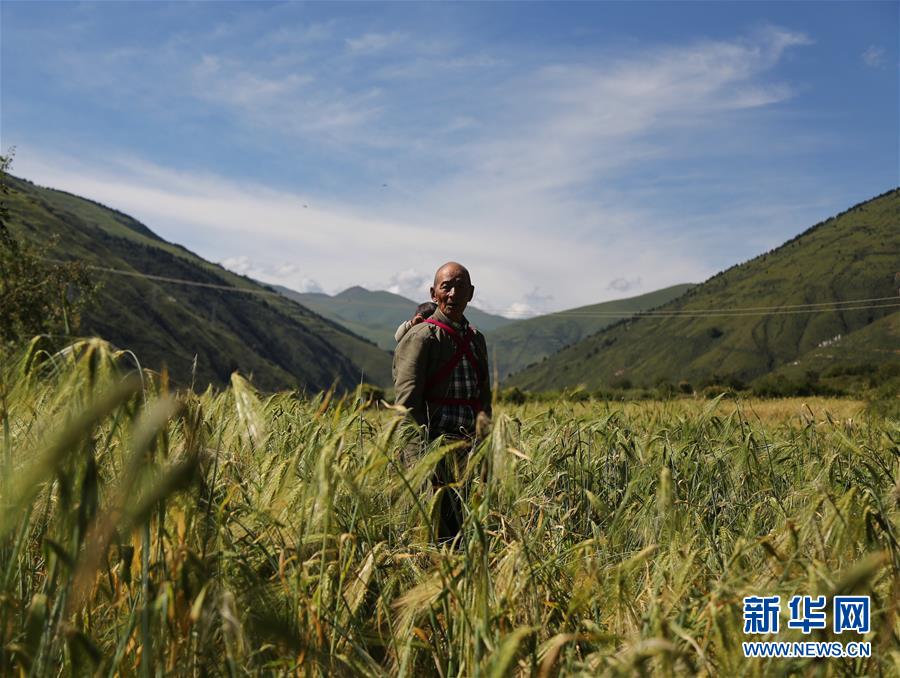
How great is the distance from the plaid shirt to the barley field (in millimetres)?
1646

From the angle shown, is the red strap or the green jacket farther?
the red strap

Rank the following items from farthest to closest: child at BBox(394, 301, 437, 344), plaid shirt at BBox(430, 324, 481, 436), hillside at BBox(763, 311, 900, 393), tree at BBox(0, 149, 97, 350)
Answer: hillside at BBox(763, 311, 900, 393) < tree at BBox(0, 149, 97, 350) < child at BBox(394, 301, 437, 344) < plaid shirt at BBox(430, 324, 481, 436)

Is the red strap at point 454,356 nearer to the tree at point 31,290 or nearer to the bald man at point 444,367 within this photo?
the bald man at point 444,367

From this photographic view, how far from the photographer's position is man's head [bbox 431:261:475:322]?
4.82 m

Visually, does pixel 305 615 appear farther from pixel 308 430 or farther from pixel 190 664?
pixel 308 430

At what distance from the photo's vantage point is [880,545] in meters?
2.15

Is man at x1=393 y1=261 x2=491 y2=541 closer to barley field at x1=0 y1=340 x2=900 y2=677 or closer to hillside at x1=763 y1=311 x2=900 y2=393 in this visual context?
barley field at x1=0 y1=340 x2=900 y2=677

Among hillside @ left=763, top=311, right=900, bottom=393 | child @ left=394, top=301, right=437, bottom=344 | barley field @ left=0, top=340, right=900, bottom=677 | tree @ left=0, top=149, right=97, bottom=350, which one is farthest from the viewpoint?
hillside @ left=763, top=311, right=900, bottom=393

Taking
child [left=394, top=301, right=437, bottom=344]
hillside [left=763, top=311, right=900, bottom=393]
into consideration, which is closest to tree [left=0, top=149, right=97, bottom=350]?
child [left=394, top=301, right=437, bottom=344]

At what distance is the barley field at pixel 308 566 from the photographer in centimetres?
141

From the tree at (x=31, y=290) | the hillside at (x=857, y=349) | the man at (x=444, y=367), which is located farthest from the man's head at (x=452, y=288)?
the hillside at (x=857, y=349)

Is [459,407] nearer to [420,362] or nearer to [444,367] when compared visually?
[444,367]

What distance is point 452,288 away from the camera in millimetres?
4812

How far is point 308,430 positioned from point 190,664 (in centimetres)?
199
